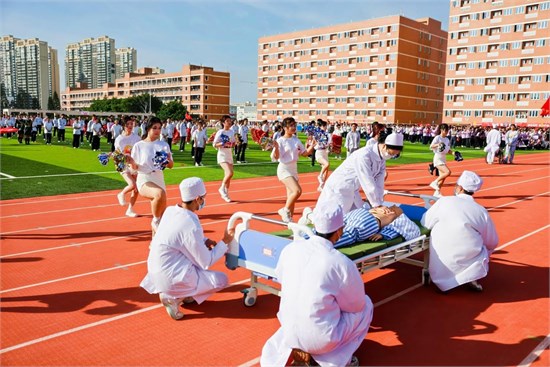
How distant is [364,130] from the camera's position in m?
56.9

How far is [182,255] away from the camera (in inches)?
185

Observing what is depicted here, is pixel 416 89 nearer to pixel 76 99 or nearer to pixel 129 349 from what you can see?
pixel 129 349

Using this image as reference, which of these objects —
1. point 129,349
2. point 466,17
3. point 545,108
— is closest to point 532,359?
point 129,349

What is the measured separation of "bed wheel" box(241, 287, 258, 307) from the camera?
5.09 meters

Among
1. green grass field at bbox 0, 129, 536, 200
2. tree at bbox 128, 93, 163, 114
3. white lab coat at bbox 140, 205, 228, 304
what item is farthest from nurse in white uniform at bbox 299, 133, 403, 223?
tree at bbox 128, 93, 163, 114

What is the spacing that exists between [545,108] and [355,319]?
31.3 m

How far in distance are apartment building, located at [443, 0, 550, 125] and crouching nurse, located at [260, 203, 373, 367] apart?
68648 mm

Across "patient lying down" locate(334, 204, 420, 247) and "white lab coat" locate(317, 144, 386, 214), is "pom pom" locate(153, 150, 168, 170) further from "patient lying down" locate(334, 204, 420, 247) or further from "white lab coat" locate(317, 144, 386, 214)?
"patient lying down" locate(334, 204, 420, 247)

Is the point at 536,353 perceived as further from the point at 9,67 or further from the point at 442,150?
the point at 9,67

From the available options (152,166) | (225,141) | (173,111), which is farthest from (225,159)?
(173,111)

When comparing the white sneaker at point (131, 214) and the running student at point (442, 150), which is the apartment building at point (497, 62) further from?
the white sneaker at point (131, 214)

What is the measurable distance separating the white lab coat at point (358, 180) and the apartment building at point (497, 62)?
6574 centimetres

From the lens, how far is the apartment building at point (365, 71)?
79.8m

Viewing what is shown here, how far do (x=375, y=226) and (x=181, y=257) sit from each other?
7.78 ft
